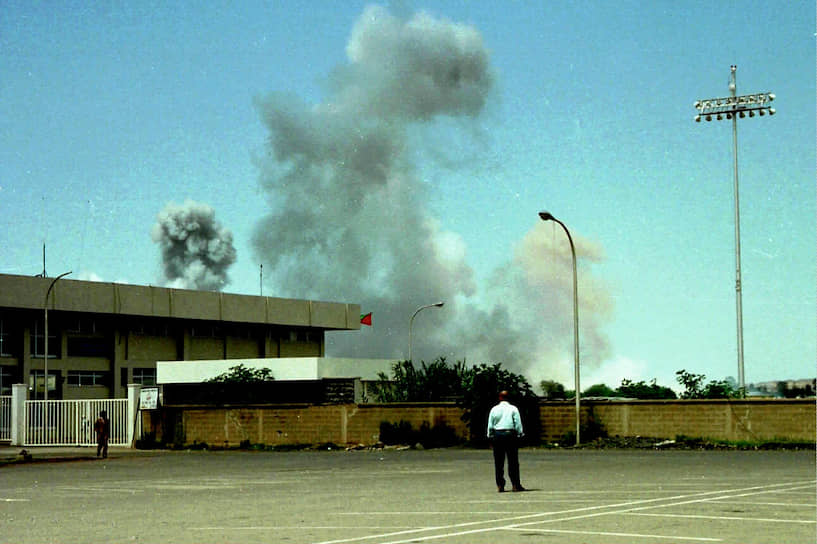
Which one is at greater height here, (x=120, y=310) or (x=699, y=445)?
(x=120, y=310)

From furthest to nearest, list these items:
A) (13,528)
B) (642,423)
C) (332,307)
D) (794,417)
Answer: (332,307)
(642,423)
(794,417)
(13,528)

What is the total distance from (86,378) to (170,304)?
28.1 feet

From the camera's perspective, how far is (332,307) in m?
98.0

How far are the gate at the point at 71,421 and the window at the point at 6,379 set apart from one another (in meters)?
21.3

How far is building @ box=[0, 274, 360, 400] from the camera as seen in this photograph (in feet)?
241

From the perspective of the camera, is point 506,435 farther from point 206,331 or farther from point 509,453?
point 206,331

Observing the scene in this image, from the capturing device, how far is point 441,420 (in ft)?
146

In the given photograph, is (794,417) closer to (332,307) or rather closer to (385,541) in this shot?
(385,541)

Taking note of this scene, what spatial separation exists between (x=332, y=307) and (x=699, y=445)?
6158 cm

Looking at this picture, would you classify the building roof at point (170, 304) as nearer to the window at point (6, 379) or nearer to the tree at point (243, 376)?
the window at point (6, 379)

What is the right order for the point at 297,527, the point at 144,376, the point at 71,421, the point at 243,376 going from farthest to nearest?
the point at 144,376 → the point at 243,376 → the point at 71,421 → the point at 297,527

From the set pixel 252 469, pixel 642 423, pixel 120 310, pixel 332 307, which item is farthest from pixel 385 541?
pixel 332 307

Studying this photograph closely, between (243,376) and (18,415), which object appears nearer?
(18,415)

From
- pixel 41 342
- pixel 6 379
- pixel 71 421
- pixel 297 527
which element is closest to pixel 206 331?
pixel 41 342
